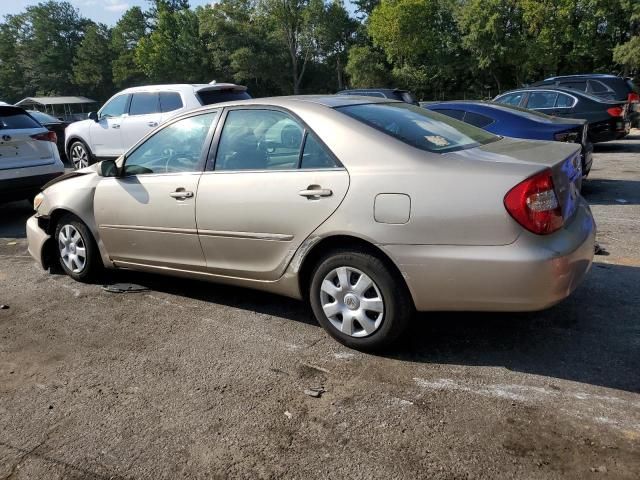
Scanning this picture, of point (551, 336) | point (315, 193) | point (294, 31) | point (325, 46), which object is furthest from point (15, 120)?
point (294, 31)

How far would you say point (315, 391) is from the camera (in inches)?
120

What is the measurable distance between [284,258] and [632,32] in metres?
39.1

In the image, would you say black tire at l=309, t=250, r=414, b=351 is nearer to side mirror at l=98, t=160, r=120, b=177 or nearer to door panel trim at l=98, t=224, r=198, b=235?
door panel trim at l=98, t=224, r=198, b=235

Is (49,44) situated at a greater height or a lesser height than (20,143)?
greater

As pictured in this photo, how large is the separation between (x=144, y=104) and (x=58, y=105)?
179 ft

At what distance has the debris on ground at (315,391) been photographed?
118 inches

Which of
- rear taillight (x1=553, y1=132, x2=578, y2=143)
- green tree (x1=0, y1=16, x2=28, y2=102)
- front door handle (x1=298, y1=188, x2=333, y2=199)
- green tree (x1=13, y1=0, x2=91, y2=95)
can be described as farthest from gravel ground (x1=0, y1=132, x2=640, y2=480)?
green tree (x1=0, y1=16, x2=28, y2=102)

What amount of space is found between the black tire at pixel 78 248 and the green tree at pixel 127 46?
66.7m

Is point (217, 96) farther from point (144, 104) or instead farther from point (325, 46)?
point (325, 46)

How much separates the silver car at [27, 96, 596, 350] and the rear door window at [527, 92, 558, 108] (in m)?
8.83

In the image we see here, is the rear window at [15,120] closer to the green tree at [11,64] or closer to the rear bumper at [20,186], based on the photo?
the rear bumper at [20,186]

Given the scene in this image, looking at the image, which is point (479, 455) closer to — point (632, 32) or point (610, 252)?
point (610, 252)

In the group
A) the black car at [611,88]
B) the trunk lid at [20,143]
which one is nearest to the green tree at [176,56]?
the black car at [611,88]

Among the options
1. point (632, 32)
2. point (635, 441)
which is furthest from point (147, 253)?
point (632, 32)
